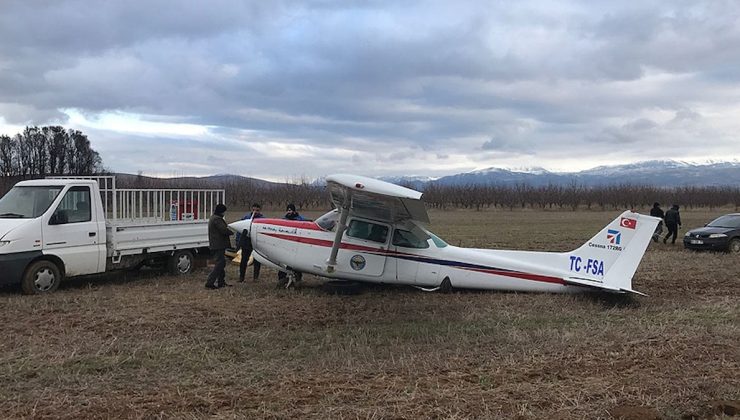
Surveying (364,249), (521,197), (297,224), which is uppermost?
(297,224)

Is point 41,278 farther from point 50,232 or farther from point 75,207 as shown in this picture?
point 75,207

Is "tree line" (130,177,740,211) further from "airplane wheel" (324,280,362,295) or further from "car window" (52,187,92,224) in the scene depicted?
"airplane wheel" (324,280,362,295)

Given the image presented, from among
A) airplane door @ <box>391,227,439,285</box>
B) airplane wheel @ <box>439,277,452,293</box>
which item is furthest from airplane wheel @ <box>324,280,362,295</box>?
airplane wheel @ <box>439,277,452,293</box>

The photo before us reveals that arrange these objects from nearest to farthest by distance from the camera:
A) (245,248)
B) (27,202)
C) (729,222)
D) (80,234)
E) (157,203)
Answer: (27,202) → (80,234) → (245,248) → (157,203) → (729,222)

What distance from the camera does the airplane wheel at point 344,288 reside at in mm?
11445

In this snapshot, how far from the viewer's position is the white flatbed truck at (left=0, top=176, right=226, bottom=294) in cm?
1042

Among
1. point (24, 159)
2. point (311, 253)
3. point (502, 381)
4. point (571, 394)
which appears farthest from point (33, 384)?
point (24, 159)

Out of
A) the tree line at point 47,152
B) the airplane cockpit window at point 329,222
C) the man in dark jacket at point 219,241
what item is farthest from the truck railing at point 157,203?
the tree line at point 47,152

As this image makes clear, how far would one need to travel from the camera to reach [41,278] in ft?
34.9

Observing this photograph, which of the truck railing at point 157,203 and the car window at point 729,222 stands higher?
the truck railing at point 157,203

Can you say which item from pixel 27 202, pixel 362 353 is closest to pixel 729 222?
pixel 362 353

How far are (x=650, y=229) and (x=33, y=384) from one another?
33.6ft

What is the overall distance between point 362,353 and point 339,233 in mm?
3812

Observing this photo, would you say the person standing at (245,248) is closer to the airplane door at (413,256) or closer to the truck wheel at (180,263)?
the truck wheel at (180,263)
